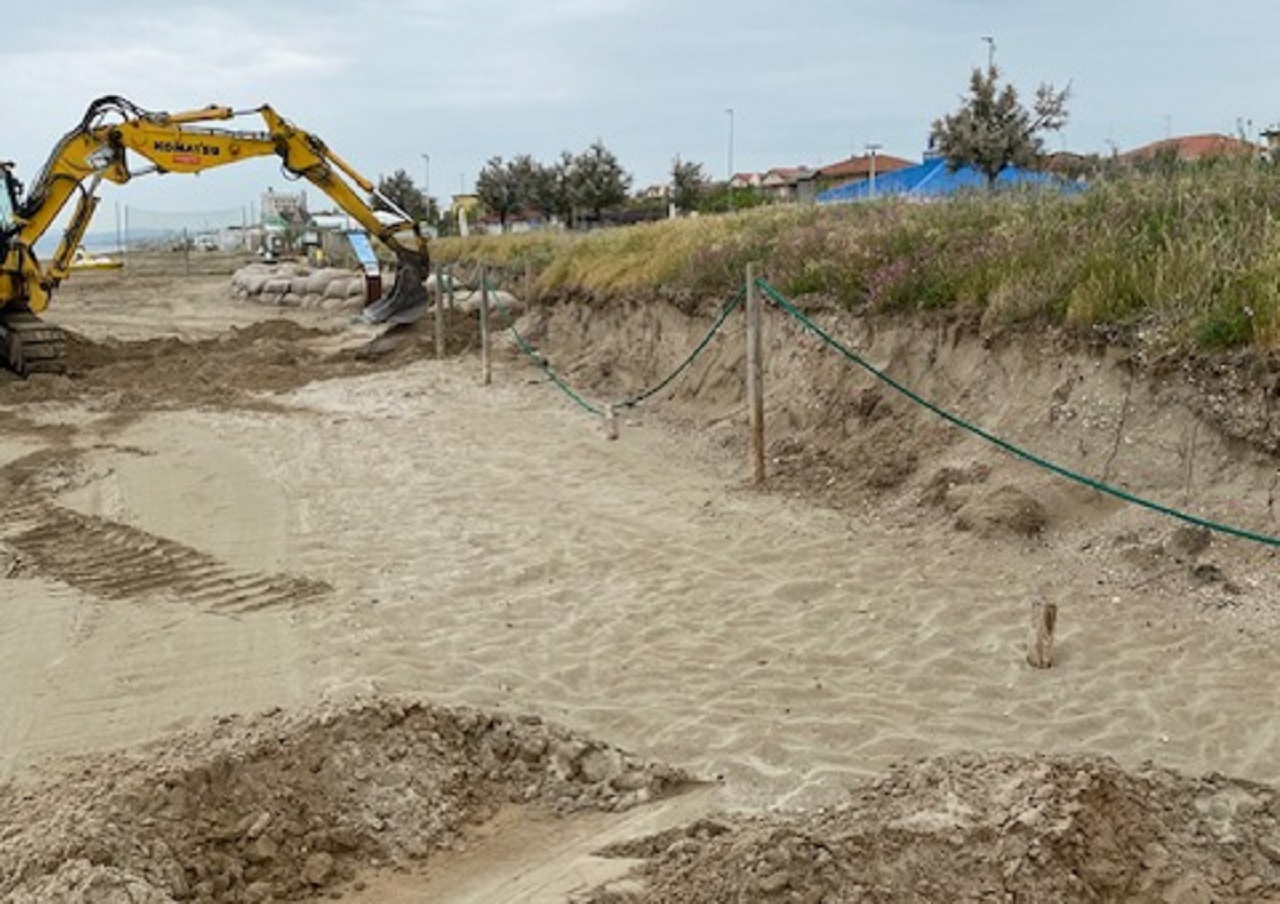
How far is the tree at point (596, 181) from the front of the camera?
3931 centimetres

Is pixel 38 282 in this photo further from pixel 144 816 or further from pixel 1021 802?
pixel 1021 802

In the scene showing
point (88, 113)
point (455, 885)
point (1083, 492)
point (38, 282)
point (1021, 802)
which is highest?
point (88, 113)

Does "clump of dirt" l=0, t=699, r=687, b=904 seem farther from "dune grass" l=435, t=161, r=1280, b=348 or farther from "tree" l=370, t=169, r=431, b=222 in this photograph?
"tree" l=370, t=169, r=431, b=222

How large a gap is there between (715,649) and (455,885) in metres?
2.15

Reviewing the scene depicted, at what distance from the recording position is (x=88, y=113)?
16281 millimetres

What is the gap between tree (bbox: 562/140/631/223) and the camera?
1548 inches

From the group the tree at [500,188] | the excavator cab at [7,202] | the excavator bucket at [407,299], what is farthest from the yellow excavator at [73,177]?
the tree at [500,188]

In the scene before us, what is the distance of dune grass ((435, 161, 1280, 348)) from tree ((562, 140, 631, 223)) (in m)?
25.9

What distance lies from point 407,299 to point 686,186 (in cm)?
2219

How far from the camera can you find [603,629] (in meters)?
5.96

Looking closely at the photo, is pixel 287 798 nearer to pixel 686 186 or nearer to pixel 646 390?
pixel 646 390

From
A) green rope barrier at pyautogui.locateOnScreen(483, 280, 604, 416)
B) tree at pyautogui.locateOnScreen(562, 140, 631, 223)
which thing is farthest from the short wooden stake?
tree at pyautogui.locateOnScreen(562, 140, 631, 223)

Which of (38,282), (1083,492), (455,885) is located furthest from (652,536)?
(38,282)

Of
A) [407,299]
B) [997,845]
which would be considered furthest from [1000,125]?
[997,845]
